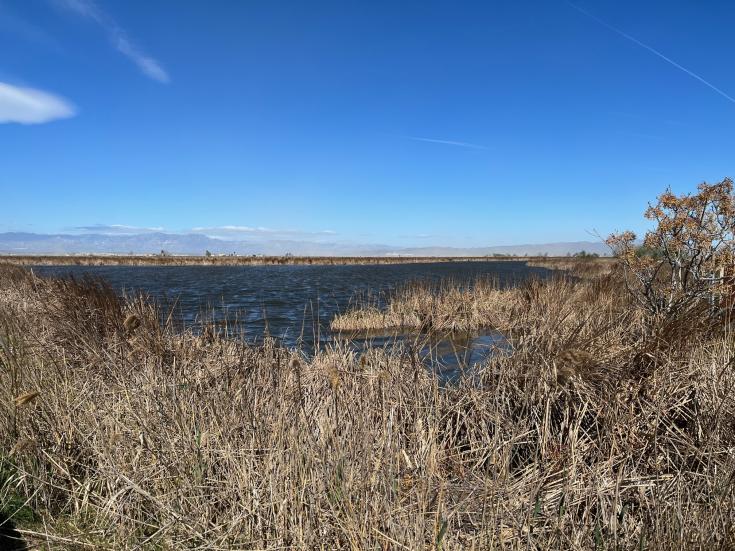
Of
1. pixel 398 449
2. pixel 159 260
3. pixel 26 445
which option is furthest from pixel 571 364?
pixel 159 260

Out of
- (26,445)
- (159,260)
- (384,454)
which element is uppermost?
(159,260)

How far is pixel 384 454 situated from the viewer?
11.9 ft

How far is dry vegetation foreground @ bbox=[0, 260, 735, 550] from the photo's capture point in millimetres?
3115

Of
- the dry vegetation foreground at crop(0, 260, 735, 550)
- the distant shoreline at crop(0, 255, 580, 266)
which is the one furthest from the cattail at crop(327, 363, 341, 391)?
the distant shoreline at crop(0, 255, 580, 266)

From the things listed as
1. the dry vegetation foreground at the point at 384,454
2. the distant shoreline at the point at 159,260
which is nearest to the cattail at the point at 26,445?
the dry vegetation foreground at the point at 384,454

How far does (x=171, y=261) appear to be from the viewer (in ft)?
288

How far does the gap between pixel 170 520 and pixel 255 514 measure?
24.7 inches

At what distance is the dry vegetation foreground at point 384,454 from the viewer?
3.12 meters

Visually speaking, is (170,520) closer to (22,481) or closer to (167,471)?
(167,471)

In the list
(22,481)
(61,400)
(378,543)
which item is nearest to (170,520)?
(378,543)

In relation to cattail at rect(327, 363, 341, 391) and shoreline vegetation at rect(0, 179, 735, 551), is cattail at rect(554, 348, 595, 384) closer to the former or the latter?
shoreline vegetation at rect(0, 179, 735, 551)

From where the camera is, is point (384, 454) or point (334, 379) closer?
point (384, 454)

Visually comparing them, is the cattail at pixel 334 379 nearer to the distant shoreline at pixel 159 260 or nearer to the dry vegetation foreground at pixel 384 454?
the dry vegetation foreground at pixel 384 454

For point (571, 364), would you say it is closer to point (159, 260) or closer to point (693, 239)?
point (693, 239)
